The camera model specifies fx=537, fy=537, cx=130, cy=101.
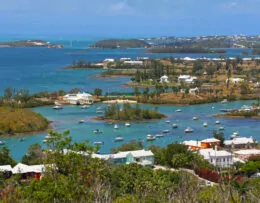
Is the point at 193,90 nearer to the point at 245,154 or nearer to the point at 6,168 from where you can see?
the point at 245,154

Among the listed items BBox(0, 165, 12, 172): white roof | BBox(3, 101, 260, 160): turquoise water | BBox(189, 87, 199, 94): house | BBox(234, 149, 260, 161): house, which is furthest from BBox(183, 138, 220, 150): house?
BBox(189, 87, 199, 94): house

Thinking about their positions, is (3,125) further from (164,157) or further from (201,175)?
Answer: (201,175)

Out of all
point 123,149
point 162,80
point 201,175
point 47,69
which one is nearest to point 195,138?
point 123,149

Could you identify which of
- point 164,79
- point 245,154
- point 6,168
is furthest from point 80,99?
point 6,168

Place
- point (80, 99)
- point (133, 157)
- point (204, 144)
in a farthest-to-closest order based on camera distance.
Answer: point (80, 99)
point (204, 144)
point (133, 157)

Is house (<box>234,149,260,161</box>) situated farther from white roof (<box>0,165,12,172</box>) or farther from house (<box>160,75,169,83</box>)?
house (<box>160,75,169,83</box>)

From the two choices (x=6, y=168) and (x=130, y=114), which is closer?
(x=6, y=168)

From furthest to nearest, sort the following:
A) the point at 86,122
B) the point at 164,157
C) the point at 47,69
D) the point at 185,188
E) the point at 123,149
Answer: the point at 47,69 → the point at 86,122 → the point at 123,149 → the point at 164,157 → the point at 185,188
